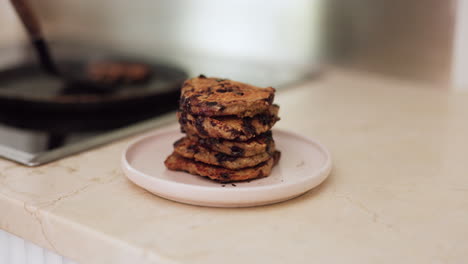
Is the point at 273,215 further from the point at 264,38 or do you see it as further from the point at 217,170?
the point at 264,38

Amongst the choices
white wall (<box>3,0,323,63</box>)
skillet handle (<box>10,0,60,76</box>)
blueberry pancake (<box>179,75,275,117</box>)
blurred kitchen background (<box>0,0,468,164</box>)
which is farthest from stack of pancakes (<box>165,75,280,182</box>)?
white wall (<box>3,0,323,63</box>)

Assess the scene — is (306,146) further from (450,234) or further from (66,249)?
(66,249)

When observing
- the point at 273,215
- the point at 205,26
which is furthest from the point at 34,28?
the point at 273,215

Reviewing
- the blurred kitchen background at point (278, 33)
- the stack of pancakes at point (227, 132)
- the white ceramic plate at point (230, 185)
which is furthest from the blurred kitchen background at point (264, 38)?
the stack of pancakes at point (227, 132)

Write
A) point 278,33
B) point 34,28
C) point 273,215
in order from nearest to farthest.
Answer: point 273,215 → point 34,28 → point 278,33

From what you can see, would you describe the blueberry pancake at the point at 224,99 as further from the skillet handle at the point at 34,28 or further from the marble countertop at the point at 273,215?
Result: the skillet handle at the point at 34,28
